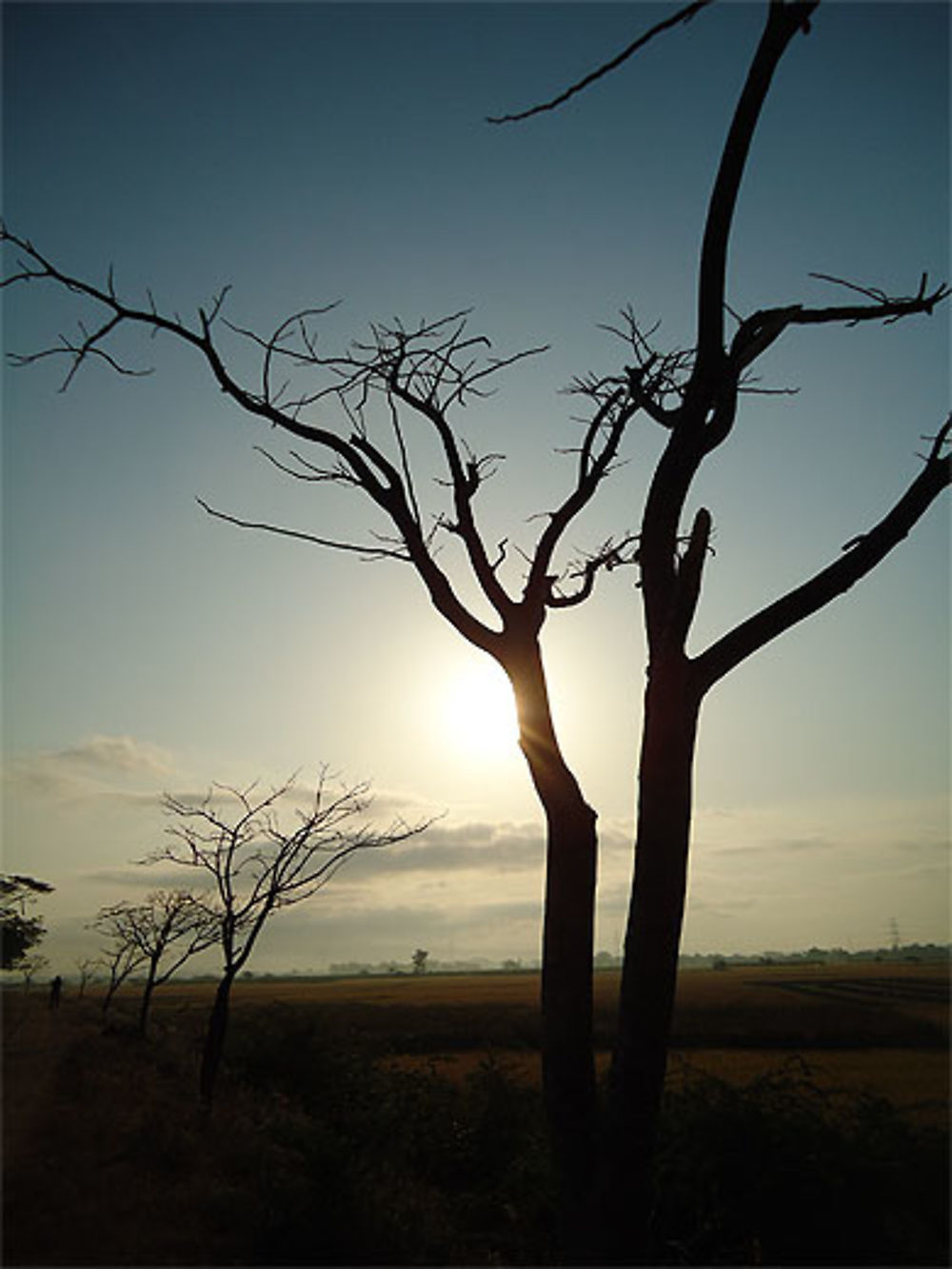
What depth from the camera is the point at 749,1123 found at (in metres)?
7.86

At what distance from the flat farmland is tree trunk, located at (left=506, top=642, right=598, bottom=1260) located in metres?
4.21

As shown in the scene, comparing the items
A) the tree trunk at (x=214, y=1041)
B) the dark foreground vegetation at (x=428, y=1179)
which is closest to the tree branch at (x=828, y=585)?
the dark foreground vegetation at (x=428, y=1179)

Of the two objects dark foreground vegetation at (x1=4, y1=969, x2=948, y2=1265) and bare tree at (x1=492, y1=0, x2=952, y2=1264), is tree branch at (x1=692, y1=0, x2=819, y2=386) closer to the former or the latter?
bare tree at (x1=492, y1=0, x2=952, y2=1264)

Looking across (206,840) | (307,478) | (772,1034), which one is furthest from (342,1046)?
(772,1034)

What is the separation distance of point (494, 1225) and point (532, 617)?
7.64 meters

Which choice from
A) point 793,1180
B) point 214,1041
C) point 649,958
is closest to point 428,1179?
point 214,1041

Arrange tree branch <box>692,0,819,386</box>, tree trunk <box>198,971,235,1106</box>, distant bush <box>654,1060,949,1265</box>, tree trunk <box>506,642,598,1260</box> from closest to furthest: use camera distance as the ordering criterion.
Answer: tree branch <box>692,0,819,386</box> → tree trunk <box>506,642,598,1260</box> → distant bush <box>654,1060,949,1265</box> → tree trunk <box>198,971,235,1106</box>

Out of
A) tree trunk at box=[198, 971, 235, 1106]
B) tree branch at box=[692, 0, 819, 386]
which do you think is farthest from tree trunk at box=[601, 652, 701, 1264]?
tree trunk at box=[198, 971, 235, 1106]

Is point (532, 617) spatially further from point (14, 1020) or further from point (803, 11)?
point (14, 1020)

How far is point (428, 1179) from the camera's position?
11.8m

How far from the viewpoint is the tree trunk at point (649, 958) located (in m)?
4.36

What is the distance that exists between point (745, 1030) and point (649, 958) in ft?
117

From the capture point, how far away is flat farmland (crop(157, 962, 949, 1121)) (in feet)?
64.0

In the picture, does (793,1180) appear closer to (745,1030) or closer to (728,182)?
(728,182)
